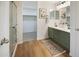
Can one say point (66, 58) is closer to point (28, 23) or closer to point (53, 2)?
point (53, 2)

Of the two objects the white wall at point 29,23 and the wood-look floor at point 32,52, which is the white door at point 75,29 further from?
the white wall at point 29,23

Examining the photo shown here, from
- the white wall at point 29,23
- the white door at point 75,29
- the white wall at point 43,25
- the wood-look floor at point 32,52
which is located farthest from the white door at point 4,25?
the white wall at point 29,23

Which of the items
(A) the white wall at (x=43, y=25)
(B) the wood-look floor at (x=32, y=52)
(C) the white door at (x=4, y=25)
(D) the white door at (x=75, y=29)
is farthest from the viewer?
(A) the white wall at (x=43, y=25)

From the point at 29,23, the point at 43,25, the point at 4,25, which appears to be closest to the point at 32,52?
the point at 4,25

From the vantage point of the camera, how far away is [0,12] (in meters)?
2.96

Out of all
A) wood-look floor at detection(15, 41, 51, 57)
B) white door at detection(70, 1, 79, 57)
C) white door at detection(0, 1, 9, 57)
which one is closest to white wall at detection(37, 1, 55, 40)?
wood-look floor at detection(15, 41, 51, 57)

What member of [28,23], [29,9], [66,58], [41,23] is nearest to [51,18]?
[41,23]

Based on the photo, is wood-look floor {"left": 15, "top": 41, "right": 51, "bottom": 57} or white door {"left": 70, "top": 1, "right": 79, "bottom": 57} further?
wood-look floor {"left": 15, "top": 41, "right": 51, "bottom": 57}

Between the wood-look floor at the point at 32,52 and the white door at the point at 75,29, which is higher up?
the white door at the point at 75,29

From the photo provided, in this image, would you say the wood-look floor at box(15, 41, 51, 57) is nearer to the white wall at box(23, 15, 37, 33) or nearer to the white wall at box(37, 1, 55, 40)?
the white wall at box(37, 1, 55, 40)

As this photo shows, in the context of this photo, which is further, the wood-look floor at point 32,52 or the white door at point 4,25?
the wood-look floor at point 32,52

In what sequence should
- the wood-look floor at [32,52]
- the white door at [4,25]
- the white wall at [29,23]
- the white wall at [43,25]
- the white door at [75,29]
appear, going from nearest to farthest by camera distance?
the white door at [4,25] < the white door at [75,29] < the wood-look floor at [32,52] < the white wall at [43,25] < the white wall at [29,23]

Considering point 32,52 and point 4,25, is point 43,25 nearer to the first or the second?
point 32,52

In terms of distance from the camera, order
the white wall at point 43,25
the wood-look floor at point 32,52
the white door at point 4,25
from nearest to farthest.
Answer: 1. the white door at point 4,25
2. the wood-look floor at point 32,52
3. the white wall at point 43,25
